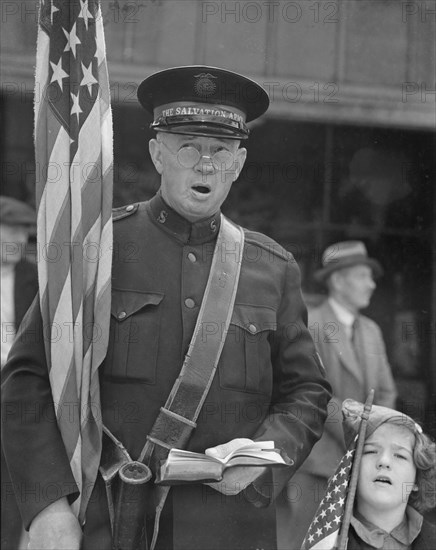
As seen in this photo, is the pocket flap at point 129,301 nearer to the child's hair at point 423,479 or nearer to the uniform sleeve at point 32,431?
the uniform sleeve at point 32,431

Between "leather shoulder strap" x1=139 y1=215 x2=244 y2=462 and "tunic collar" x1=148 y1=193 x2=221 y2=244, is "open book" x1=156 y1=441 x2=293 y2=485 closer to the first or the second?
"leather shoulder strap" x1=139 y1=215 x2=244 y2=462

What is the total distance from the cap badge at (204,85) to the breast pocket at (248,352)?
73 centimetres

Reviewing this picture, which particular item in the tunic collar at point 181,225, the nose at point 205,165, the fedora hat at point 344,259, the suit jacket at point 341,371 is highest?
the nose at point 205,165

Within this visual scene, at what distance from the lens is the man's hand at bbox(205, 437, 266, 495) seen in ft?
11.0

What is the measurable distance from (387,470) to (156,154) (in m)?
1.37

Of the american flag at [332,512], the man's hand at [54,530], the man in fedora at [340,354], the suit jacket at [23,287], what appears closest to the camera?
the man's hand at [54,530]

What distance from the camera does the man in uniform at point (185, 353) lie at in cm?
337

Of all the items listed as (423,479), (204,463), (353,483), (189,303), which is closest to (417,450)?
(423,479)

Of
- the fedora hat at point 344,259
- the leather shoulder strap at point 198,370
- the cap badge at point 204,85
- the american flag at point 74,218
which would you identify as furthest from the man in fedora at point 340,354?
the cap badge at point 204,85

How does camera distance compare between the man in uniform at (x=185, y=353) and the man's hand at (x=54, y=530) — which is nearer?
the man's hand at (x=54, y=530)

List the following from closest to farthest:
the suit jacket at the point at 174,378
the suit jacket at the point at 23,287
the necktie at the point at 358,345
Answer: the suit jacket at the point at 174,378 < the suit jacket at the point at 23,287 < the necktie at the point at 358,345

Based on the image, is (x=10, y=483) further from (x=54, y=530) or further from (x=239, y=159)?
(x=239, y=159)

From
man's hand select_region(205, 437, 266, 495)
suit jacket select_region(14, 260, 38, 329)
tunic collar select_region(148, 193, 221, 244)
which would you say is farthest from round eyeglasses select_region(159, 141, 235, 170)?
man's hand select_region(205, 437, 266, 495)

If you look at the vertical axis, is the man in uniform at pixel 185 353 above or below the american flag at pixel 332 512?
above
